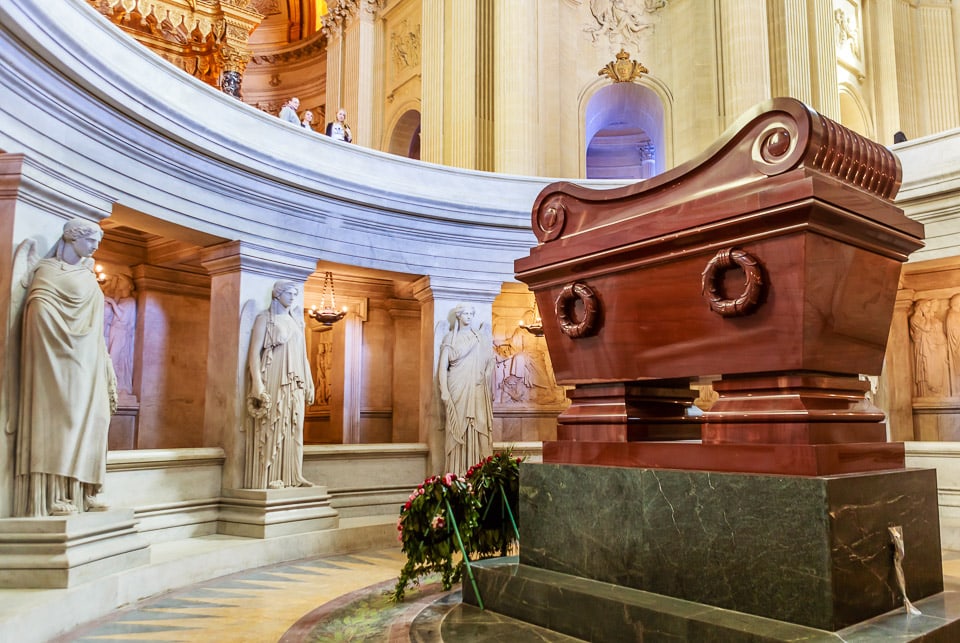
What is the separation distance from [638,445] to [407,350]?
8.69m

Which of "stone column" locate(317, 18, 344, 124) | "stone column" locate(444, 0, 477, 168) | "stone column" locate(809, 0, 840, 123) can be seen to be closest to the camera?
"stone column" locate(444, 0, 477, 168)

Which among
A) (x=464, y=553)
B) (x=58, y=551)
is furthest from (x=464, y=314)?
(x=464, y=553)

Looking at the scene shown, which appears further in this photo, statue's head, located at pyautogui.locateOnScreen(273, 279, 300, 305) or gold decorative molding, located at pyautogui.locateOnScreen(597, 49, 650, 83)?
gold decorative molding, located at pyautogui.locateOnScreen(597, 49, 650, 83)

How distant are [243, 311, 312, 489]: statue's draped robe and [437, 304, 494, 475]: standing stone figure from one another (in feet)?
5.96

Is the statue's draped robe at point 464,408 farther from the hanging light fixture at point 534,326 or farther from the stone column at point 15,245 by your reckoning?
the stone column at point 15,245

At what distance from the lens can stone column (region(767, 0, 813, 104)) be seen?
15.2 meters

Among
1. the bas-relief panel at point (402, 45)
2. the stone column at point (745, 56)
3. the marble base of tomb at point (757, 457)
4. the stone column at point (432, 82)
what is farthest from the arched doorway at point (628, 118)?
the marble base of tomb at point (757, 457)

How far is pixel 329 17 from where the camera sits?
20.9 meters

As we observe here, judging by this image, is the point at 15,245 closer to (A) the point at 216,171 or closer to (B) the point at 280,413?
(A) the point at 216,171

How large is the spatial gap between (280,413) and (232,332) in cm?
97

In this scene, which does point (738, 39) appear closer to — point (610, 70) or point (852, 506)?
point (610, 70)

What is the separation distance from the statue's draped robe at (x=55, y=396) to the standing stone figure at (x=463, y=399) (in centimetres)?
422

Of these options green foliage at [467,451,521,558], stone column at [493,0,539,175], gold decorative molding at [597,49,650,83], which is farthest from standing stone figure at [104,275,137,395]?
gold decorative molding at [597,49,650,83]

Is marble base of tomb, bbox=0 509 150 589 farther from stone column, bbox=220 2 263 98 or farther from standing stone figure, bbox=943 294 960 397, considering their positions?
stone column, bbox=220 2 263 98
